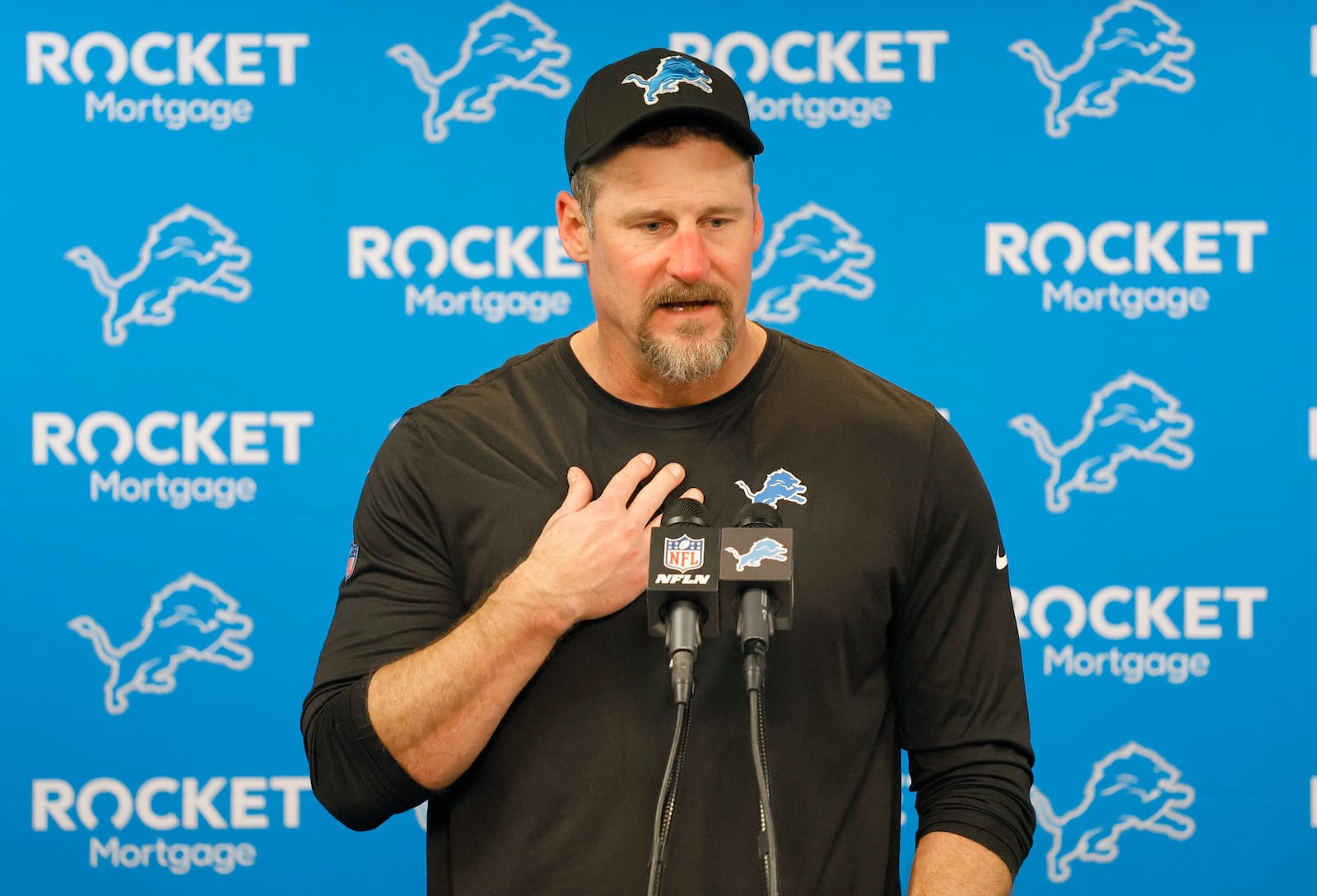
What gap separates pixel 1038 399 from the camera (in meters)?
2.71

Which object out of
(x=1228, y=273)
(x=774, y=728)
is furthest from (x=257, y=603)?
(x=1228, y=273)

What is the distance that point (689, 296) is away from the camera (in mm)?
1344

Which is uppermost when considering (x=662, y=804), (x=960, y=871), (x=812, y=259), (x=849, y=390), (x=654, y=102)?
(x=812, y=259)

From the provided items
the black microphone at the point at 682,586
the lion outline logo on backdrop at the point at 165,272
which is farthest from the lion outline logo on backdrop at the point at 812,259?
the black microphone at the point at 682,586

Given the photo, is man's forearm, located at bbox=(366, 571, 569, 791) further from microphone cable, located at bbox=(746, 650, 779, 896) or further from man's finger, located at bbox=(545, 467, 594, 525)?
microphone cable, located at bbox=(746, 650, 779, 896)

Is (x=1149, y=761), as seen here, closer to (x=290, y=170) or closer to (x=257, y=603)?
(x=257, y=603)

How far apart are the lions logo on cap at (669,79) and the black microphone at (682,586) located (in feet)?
1.63

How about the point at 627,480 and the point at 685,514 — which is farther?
the point at 627,480

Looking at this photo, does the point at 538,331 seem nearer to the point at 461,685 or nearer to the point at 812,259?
the point at 812,259

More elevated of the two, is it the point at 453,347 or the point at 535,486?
the point at 453,347

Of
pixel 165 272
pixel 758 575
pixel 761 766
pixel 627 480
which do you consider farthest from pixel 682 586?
pixel 165 272

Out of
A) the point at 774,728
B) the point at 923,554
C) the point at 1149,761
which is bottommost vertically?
the point at 1149,761

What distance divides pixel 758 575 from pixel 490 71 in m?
1.93

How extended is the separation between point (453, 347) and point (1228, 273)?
159 cm
